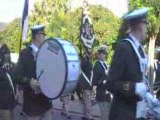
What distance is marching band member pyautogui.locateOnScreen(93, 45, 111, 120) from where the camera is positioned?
12.1 m

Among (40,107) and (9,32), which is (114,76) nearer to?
(40,107)

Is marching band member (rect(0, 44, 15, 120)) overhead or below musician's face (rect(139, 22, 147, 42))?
below

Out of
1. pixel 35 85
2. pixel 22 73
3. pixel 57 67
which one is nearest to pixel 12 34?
pixel 22 73

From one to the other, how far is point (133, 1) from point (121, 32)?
24.6 meters

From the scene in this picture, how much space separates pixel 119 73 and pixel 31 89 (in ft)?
6.72

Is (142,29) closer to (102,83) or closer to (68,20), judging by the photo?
(102,83)

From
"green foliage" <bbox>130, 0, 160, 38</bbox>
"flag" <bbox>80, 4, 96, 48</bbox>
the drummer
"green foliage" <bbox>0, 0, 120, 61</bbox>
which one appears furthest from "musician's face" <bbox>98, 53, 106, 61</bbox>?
"green foliage" <bbox>0, 0, 120, 61</bbox>

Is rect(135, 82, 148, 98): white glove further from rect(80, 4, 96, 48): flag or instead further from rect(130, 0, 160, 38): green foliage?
rect(130, 0, 160, 38): green foliage

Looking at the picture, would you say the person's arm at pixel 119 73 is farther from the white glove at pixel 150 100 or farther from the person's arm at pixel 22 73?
the person's arm at pixel 22 73

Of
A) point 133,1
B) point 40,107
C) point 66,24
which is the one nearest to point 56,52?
point 40,107

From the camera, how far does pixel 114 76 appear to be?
5.55 m

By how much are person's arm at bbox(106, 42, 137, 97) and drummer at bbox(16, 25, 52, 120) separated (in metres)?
1.78

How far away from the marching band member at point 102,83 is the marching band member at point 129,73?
6.26 m

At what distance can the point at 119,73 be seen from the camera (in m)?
5.54
